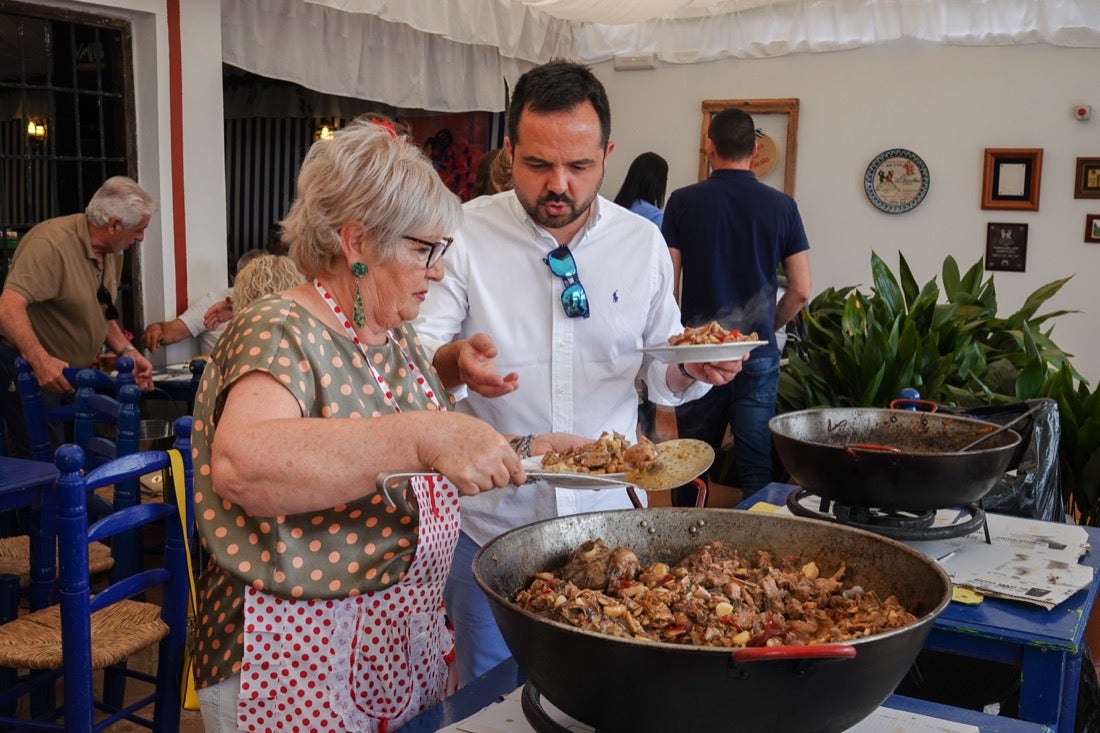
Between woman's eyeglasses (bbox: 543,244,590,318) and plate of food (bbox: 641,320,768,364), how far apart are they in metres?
0.16

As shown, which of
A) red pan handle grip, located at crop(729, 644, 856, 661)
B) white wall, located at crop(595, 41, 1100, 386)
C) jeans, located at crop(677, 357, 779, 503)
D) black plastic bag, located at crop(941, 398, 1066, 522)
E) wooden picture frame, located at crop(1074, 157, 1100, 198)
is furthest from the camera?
white wall, located at crop(595, 41, 1100, 386)

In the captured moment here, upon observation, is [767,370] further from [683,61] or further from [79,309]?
[683,61]

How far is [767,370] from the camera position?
4309mm

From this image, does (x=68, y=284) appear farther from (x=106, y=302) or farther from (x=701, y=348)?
(x=701, y=348)

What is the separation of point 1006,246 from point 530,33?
358cm

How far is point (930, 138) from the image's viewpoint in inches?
289

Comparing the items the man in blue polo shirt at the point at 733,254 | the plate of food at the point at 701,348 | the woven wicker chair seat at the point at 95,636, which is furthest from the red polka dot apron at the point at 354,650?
the man in blue polo shirt at the point at 733,254

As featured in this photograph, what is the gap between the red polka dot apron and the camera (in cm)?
154

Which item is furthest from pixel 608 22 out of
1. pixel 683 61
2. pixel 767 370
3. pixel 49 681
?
pixel 49 681

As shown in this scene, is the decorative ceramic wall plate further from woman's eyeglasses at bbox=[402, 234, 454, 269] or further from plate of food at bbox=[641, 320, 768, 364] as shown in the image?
woman's eyeglasses at bbox=[402, 234, 454, 269]

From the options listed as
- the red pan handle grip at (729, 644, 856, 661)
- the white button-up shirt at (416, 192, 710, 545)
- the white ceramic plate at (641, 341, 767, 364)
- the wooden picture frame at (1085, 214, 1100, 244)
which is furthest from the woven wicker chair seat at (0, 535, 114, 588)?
the wooden picture frame at (1085, 214, 1100, 244)

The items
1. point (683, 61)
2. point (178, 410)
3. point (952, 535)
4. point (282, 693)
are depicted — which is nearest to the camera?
point (282, 693)

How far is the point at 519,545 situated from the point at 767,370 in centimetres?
305

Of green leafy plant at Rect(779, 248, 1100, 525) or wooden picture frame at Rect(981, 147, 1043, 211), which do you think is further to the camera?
wooden picture frame at Rect(981, 147, 1043, 211)
